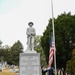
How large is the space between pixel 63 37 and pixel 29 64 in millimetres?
34705

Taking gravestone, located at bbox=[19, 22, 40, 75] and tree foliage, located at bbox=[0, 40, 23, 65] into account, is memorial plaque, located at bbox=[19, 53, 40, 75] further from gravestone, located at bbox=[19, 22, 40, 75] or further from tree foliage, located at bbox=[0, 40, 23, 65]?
tree foliage, located at bbox=[0, 40, 23, 65]

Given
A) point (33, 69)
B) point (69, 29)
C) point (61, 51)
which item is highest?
point (69, 29)

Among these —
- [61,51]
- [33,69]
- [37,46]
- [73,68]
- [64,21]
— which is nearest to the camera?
[33,69]

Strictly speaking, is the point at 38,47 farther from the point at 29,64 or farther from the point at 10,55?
the point at 29,64

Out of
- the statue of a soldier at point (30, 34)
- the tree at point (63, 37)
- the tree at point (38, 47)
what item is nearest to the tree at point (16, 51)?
the tree at point (38, 47)

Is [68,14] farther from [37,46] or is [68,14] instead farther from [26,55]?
[26,55]

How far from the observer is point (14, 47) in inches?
5074

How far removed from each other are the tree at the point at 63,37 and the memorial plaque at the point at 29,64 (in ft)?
104

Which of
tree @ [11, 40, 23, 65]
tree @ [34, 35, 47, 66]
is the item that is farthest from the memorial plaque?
tree @ [11, 40, 23, 65]

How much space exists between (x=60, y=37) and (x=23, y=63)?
112 ft

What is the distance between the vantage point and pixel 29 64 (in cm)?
2558

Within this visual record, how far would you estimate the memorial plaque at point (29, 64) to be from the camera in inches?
1002

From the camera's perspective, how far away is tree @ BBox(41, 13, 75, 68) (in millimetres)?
58066

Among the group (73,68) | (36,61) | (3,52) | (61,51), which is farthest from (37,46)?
(36,61)
